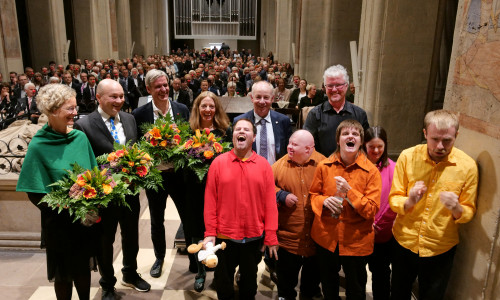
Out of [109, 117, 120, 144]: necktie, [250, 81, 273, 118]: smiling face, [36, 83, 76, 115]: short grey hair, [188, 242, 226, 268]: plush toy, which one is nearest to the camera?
[188, 242, 226, 268]: plush toy

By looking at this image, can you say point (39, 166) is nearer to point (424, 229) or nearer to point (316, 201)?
point (316, 201)

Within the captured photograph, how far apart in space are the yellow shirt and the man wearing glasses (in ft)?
3.49

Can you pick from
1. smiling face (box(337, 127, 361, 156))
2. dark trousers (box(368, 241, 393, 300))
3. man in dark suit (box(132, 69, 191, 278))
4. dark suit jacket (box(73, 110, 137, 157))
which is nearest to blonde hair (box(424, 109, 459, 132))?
smiling face (box(337, 127, 361, 156))

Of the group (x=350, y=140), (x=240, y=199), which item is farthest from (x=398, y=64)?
(x=240, y=199)

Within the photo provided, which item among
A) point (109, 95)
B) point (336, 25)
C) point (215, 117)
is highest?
point (336, 25)

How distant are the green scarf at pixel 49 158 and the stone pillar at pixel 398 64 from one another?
186 inches

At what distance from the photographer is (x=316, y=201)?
3.22 m

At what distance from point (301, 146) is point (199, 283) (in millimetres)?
1808

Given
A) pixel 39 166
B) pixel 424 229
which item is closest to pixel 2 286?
pixel 39 166

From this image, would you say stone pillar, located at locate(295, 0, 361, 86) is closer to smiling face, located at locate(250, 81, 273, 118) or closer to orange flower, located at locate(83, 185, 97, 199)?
smiling face, located at locate(250, 81, 273, 118)

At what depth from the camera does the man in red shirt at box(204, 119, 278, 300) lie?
3.25m

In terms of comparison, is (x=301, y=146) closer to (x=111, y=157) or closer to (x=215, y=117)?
(x=215, y=117)

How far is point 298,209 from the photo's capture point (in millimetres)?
3459

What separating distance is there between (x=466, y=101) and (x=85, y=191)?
9.86 feet
